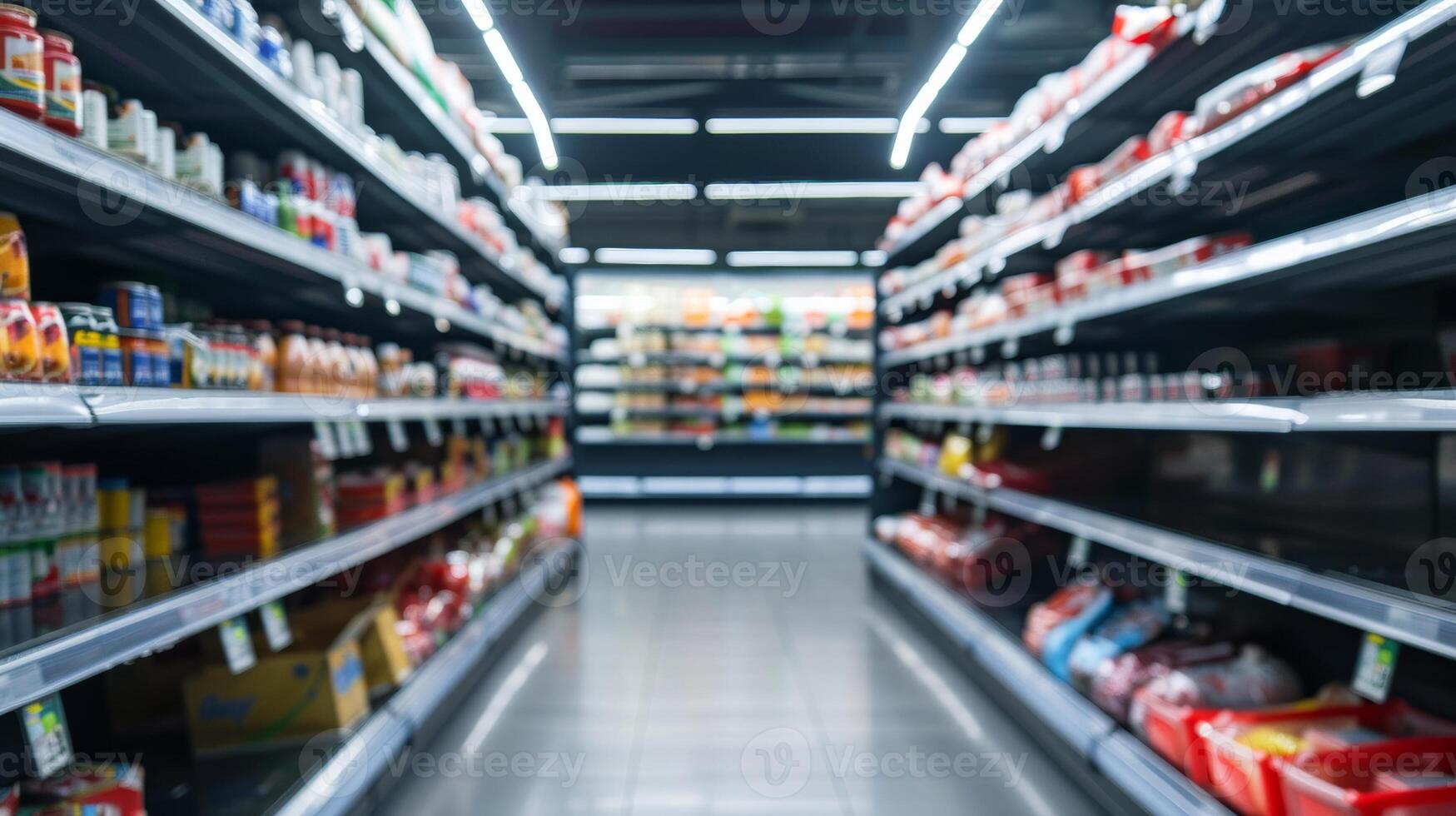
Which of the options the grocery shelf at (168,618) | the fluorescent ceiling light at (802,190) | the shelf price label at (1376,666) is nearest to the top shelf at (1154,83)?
the shelf price label at (1376,666)

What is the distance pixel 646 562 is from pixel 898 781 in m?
3.59

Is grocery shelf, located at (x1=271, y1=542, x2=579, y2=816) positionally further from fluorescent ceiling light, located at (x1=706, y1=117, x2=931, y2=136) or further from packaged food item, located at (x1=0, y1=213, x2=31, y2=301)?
fluorescent ceiling light, located at (x1=706, y1=117, x2=931, y2=136)

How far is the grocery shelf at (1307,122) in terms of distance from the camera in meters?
1.43

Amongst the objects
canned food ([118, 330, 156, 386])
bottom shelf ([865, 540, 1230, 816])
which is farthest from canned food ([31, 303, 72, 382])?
bottom shelf ([865, 540, 1230, 816])

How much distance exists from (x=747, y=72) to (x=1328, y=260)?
19.2 ft

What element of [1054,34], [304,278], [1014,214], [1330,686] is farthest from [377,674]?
[1054,34]

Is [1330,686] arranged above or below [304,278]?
below

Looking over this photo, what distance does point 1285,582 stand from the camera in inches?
68.6

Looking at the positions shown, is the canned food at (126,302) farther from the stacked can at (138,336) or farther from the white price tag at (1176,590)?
the white price tag at (1176,590)

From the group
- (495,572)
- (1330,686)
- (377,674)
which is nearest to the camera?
(1330,686)

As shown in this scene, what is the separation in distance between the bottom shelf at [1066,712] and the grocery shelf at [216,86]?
245 centimetres

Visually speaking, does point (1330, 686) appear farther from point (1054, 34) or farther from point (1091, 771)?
point (1054, 34)

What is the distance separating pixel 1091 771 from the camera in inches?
90.2

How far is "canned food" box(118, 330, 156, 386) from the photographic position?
1.48 meters
